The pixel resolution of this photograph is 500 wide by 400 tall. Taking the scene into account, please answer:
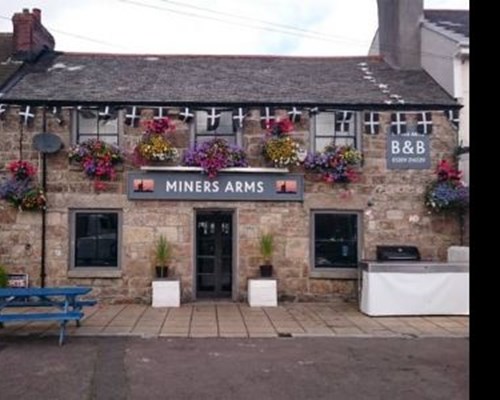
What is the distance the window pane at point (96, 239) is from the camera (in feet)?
44.3

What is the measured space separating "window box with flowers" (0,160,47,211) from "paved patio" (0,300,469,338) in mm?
2530

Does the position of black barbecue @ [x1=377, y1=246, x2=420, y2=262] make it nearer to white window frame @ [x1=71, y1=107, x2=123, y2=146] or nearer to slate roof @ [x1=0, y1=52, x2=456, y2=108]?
slate roof @ [x1=0, y1=52, x2=456, y2=108]

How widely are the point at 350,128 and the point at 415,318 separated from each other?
4.51 m

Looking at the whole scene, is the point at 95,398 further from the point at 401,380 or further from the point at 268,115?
the point at 268,115

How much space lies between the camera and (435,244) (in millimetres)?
13617

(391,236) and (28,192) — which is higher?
(28,192)

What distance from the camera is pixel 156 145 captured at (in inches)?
516

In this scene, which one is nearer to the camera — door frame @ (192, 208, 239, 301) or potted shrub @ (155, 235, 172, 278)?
potted shrub @ (155, 235, 172, 278)

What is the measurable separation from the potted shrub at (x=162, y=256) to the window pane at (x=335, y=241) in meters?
3.27

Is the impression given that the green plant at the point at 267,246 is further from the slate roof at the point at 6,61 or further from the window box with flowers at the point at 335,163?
the slate roof at the point at 6,61

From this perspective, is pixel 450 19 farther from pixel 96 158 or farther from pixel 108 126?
pixel 96 158

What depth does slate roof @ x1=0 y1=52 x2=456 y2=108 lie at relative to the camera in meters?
13.7

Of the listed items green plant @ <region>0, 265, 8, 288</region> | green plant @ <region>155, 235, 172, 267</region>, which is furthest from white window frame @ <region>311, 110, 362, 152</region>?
green plant @ <region>0, 265, 8, 288</region>
